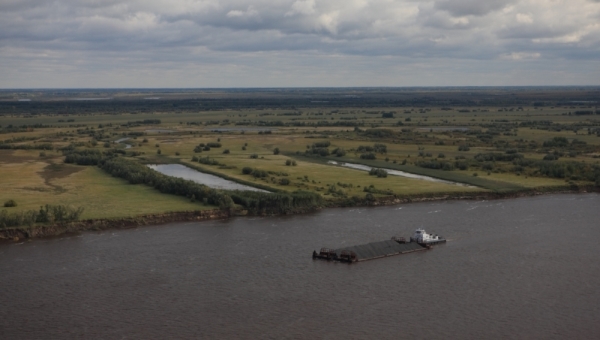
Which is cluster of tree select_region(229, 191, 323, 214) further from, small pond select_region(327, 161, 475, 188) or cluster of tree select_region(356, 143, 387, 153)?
cluster of tree select_region(356, 143, 387, 153)

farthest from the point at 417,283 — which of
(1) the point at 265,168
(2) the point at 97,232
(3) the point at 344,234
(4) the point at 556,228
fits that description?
(1) the point at 265,168

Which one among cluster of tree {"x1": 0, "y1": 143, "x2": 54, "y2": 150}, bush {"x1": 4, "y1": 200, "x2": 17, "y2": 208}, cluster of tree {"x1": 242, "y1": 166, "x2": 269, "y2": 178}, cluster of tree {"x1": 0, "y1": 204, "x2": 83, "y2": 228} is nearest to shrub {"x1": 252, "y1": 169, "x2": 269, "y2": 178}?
cluster of tree {"x1": 242, "y1": 166, "x2": 269, "y2": 178}

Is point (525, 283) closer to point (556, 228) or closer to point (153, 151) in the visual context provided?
point (556, 228)

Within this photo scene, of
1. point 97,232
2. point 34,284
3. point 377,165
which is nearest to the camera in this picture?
point 34,284

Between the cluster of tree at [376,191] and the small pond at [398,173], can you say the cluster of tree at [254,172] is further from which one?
the small pond at [398,173]

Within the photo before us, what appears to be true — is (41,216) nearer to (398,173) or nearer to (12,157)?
(398,173)

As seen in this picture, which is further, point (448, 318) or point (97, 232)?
point (97, 232)
